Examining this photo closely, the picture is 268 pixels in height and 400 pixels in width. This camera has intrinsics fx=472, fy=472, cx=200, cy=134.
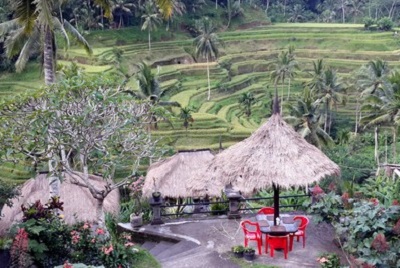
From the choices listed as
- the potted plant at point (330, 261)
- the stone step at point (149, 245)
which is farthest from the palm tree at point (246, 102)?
the potted plant at point (330, 261)

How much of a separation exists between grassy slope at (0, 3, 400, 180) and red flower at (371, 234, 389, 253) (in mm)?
22476

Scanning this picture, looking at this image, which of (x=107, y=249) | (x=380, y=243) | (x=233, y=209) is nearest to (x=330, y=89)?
(x=233, y=209)

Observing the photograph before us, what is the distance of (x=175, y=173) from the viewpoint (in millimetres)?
18016

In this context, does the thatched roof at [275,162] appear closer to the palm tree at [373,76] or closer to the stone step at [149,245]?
the stone step at [149,245]

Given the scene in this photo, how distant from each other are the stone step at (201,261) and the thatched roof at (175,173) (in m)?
7.33

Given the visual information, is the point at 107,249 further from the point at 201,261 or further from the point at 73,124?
the point at 73,124

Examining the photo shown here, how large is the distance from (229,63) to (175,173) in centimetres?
2805

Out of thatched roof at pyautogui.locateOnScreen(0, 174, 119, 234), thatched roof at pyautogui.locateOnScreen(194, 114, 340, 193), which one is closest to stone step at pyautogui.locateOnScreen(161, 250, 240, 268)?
thatched roof at pyautogui.locateOnScreen(194, 114, 340, 193)

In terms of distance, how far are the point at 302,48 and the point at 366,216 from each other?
43.5 meters

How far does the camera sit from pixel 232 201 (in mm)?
11617

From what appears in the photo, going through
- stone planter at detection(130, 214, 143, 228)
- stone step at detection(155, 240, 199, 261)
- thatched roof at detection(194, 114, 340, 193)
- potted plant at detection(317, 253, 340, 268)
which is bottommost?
stone step at detection(155, 240, 199, 261)

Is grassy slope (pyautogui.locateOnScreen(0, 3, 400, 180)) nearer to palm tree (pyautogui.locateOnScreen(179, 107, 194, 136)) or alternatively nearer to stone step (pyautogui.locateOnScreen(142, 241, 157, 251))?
palm tree (pyautogui.locateOnScreen(179, 107, 194, 136))

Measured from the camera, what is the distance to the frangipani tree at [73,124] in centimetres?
814

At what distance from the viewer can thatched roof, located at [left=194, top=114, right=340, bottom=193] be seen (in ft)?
30.4
